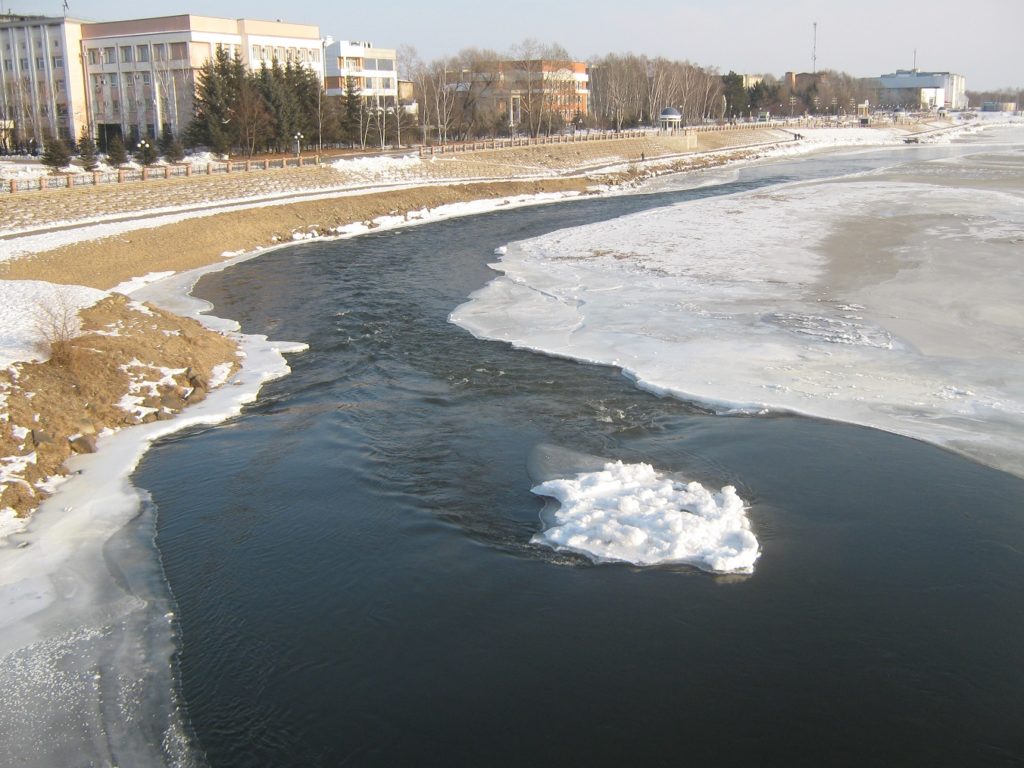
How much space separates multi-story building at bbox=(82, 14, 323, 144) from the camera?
70.1m

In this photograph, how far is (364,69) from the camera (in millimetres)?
91812

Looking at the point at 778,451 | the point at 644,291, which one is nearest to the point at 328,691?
the point at 778,451

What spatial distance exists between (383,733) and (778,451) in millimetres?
7557

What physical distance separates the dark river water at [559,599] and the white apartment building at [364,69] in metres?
79.1

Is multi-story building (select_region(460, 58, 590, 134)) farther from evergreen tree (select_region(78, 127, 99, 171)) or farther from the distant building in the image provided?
the distant building

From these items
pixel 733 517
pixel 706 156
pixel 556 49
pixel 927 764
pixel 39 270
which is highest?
pixel 556 49

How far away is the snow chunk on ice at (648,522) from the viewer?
999cm

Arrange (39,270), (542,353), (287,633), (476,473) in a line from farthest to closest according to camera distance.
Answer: (39,270), (542,353), (476,473), (287,633)

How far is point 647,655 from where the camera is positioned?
8281mm

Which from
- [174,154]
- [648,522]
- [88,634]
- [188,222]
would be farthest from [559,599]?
[174,154]

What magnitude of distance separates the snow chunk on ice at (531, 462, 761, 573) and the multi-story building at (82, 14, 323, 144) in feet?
212

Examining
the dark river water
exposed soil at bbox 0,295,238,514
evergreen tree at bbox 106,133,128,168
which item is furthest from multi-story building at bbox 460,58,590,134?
the dark river water

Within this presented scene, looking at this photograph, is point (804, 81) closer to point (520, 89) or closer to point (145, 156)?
point (520, 89)

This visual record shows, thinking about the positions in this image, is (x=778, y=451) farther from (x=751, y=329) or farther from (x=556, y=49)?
(x=556, y=49)
